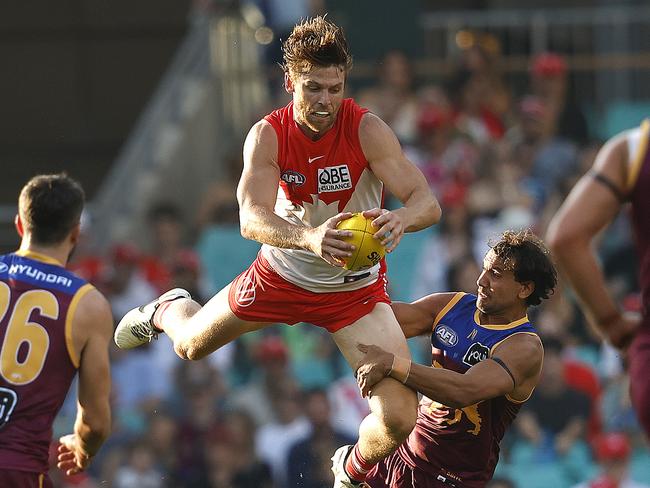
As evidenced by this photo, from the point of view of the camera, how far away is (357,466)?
6.79 metres

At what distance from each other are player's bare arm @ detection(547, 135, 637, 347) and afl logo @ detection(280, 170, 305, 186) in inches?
71.2

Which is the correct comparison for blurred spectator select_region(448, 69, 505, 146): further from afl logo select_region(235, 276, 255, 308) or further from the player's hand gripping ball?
the player's hand gripping ball

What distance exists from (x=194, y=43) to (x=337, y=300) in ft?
26.5

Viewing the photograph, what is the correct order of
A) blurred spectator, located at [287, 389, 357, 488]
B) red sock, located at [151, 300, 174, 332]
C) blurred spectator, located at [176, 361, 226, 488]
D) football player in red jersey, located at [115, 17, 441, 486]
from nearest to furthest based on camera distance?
football player in red jersey, located at [115, 17, 441, 486], red sock, located at [151, 300, 174, 332], blurred spectator, located at [287, 389, 357, 488], blurred spectator, located at [176, 361, 226, 488]

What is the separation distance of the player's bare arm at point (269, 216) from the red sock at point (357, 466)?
3.89ft

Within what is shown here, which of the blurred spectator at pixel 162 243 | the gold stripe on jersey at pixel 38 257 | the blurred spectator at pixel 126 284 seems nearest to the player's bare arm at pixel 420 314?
the gold stripe on jersey at pixel 38 257

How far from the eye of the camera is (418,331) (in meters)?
6.98

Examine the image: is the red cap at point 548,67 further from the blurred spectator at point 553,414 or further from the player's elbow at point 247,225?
the player's elbow at point 247,225

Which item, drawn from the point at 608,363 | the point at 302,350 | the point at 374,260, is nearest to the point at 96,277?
the point at 302,350

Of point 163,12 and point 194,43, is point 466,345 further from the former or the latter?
point 163,12

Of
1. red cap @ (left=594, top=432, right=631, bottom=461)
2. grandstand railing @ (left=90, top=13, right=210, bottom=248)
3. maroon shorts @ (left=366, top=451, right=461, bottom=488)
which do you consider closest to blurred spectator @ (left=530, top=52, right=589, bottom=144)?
grandstand railing @ (left=90, top=13, right=210, bottom=248)

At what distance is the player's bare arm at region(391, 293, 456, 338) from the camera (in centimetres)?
692

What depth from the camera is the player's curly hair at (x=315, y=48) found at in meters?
6.46

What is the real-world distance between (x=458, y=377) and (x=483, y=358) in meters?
0.36
